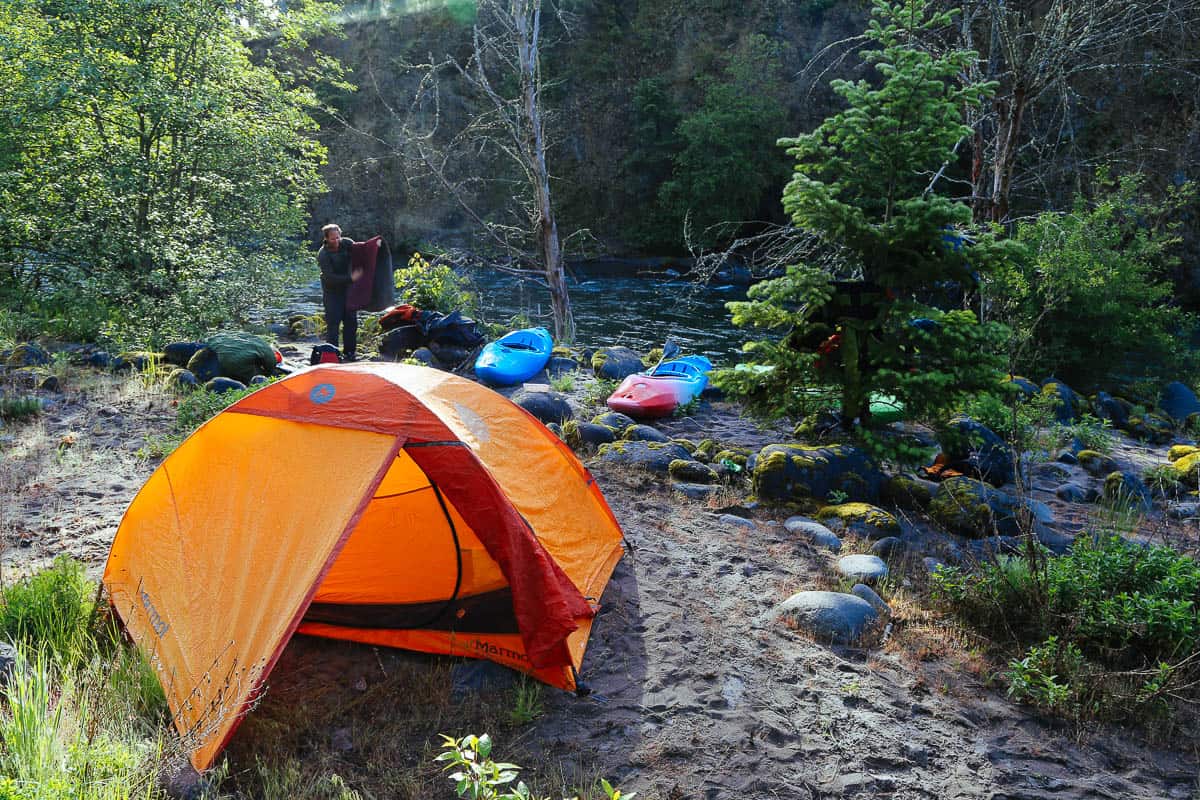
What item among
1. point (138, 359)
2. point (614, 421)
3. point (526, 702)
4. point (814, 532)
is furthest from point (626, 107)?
point (526, 702)

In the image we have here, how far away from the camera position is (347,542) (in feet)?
13.5

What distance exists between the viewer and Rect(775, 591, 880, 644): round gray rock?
14.0ft

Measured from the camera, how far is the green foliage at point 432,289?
42.0 feet

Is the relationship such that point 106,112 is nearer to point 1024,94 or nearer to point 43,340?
point 43,340

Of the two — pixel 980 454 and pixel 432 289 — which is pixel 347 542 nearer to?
pixel 980 454

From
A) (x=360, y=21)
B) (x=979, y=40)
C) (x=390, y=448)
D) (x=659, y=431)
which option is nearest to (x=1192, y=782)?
(x=390, y=448)

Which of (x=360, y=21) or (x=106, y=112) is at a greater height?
(x=360, y=21)

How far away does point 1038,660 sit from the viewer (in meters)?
3.85

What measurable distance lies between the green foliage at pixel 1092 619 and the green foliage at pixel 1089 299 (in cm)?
695

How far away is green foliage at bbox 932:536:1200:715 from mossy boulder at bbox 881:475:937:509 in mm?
1908

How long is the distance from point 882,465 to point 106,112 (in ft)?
39.3

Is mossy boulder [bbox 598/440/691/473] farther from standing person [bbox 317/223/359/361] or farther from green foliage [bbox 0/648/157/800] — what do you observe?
standing person [bbox 317/223/359/361]

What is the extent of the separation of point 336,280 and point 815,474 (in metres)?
7.06

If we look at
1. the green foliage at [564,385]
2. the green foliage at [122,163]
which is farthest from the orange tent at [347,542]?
the green foliage at [122,163]
